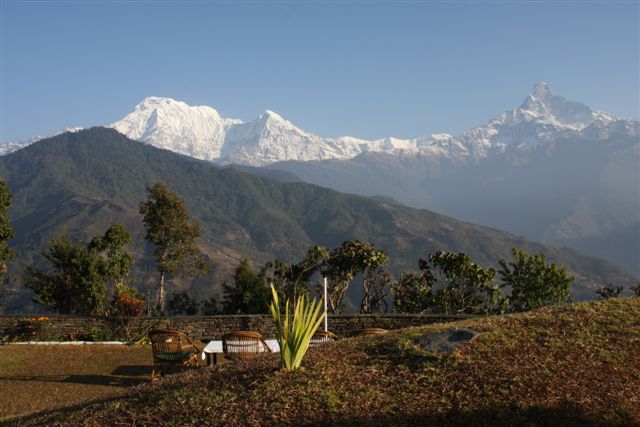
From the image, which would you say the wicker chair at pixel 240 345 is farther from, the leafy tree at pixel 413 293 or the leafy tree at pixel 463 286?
the leafy tree at pixel 413 293

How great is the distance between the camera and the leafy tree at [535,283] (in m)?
19.3

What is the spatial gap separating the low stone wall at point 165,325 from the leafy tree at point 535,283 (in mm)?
6284

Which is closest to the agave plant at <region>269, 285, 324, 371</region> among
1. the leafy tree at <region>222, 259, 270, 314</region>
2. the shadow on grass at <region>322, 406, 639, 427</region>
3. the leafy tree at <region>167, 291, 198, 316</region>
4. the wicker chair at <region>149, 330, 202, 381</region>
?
the shadow on grass at <region>322, 406, 639, 427</region>

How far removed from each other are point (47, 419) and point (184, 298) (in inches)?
797

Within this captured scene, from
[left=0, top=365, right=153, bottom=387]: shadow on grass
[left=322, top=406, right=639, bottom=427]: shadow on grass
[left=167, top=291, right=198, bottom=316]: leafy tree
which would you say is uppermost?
[left=167, top=291, right=198, bottom=316]: leafy tree

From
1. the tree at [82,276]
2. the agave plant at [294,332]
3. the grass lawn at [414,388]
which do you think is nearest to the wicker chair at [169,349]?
the grass lawn at [414,388]

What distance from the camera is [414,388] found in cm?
586

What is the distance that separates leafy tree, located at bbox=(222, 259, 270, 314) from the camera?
68.3 feet

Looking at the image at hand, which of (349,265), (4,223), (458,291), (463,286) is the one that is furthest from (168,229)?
(463,286)

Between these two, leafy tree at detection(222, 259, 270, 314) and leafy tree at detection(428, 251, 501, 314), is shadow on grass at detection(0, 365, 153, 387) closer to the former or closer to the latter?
leafy tree at detection(222, 259, 270, 314)

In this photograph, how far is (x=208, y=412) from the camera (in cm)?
560

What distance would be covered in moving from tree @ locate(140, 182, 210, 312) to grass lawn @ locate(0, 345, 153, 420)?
12.4m

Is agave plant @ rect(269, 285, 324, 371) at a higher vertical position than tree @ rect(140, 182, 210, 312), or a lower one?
lower

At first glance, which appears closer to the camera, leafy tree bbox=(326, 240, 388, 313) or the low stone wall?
the low stone wall
